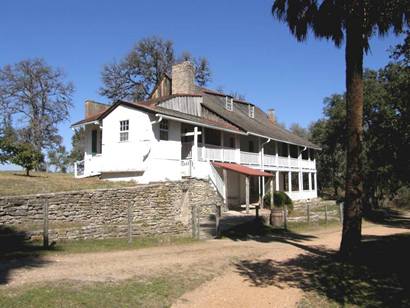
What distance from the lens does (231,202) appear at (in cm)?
2780

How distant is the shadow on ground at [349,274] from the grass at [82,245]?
3867 millimetres

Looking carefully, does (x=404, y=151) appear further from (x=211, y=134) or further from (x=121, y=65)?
(x=121, y=65)

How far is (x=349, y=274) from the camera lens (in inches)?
375

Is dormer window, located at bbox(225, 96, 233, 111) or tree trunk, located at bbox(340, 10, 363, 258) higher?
dormer window, located at bbox(225, 96, 233, 111)

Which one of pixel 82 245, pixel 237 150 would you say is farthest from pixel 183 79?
pixel 82 245

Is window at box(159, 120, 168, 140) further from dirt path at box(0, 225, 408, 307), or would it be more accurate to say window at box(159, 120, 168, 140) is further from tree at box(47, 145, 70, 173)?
tree at box(47, 145, 70, 173)

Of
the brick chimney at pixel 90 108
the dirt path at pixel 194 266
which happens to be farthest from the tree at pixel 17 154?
the dirt path at pixel 194 266

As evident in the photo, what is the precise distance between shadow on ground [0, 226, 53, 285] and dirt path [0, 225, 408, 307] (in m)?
0.14

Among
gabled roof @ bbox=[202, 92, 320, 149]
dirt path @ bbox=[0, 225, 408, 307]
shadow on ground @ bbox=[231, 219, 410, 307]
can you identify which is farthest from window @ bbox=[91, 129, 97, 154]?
shadow on ground @ bbox=[231, 219, 410, 307]

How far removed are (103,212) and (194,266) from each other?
596 cm

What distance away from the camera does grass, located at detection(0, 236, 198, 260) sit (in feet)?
37.6

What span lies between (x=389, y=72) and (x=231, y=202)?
15535 mm

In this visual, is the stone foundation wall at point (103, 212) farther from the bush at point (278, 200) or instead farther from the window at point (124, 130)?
the bush at point (278, 200)

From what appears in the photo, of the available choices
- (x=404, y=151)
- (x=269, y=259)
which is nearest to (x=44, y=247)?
(x=269, y=259)
